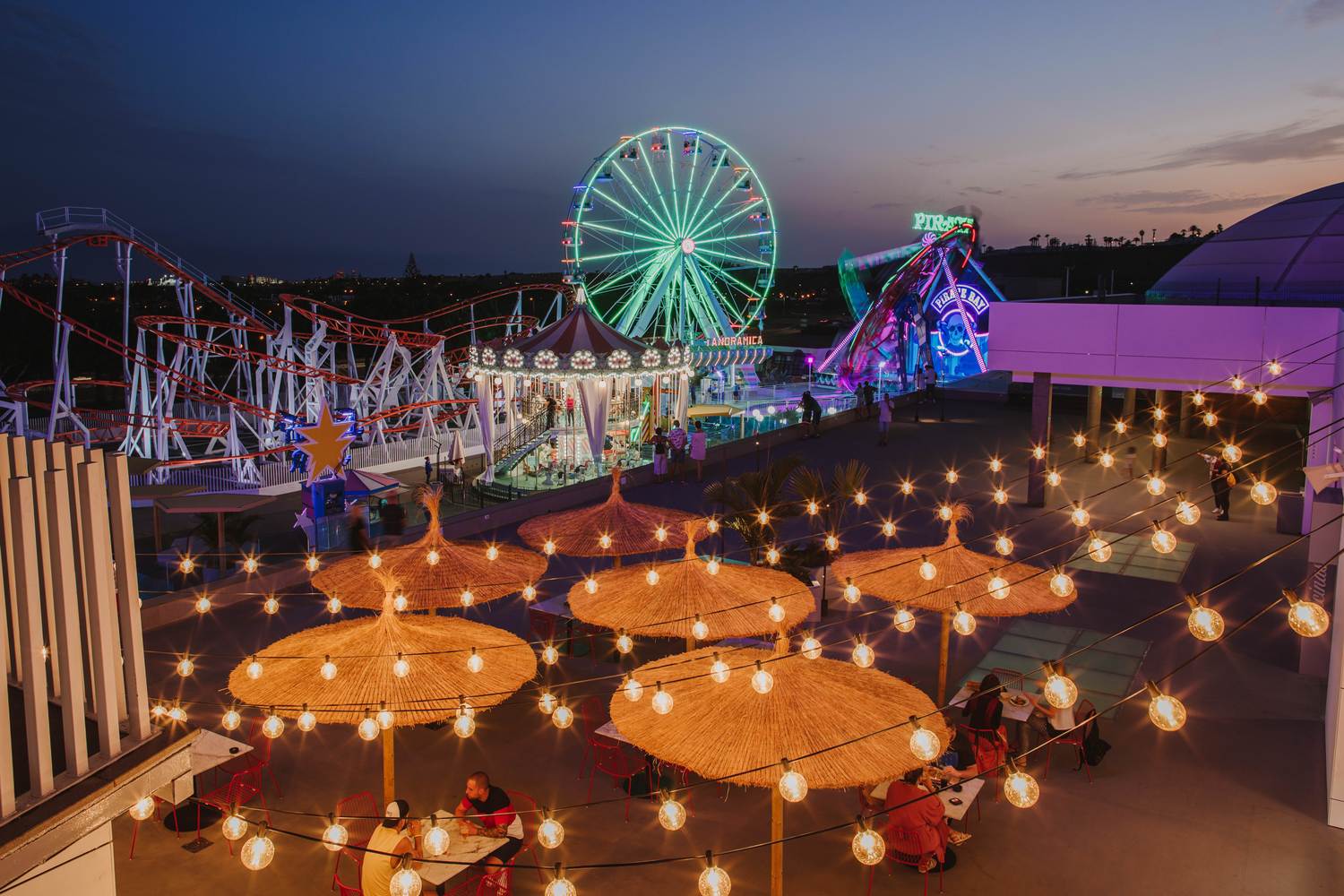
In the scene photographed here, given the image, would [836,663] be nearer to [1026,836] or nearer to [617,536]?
[1026,836]

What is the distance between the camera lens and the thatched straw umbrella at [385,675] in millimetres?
6500

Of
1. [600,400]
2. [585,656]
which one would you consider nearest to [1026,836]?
[585,656]

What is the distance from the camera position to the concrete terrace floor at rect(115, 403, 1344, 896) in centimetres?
643

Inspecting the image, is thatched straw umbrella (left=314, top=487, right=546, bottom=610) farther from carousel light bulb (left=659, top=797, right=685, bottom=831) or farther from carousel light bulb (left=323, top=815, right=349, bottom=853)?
carousel light bulb (left=659, top=797, right=685, bottom=831)

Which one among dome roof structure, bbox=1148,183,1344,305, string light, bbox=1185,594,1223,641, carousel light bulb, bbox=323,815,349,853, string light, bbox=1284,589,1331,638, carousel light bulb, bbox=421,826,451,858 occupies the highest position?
dome roof structure, bbox=1148,183,1344,305

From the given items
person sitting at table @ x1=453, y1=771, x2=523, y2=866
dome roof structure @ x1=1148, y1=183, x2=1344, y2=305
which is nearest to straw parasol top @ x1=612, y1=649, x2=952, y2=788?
person sitting at table @ x1=453, y1=771, x2=523, y2=866

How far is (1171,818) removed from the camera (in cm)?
708

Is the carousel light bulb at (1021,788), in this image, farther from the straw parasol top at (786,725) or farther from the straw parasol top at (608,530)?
the straw parasol top at (608,530)

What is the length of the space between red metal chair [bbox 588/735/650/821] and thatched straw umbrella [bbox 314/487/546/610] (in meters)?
1.89

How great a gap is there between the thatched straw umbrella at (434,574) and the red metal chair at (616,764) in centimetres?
189

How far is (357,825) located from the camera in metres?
6.46

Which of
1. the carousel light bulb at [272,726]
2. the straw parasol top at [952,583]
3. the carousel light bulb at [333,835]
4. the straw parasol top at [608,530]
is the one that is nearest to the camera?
the carousel light bulb at [333,835]

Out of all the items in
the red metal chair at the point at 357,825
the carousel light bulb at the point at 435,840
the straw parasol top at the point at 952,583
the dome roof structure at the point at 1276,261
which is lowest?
the red metal chair at the point at 357,825

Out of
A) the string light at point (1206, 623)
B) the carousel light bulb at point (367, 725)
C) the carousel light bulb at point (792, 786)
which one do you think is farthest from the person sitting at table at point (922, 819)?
the carousel light bulb at point (367, 725)
